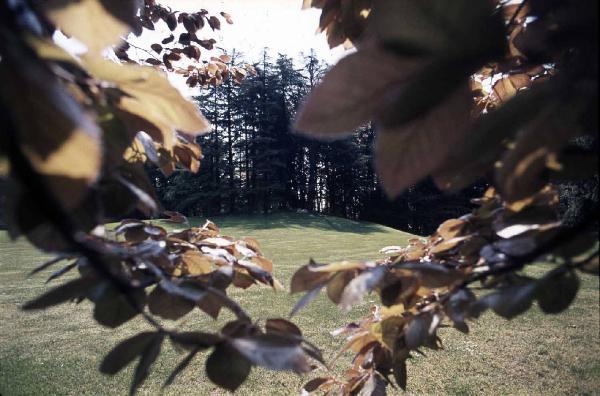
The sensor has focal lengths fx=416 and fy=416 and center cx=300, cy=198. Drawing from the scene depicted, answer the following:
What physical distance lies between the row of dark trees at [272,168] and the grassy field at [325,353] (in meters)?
23.9

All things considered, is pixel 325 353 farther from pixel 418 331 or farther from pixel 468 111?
pixel 468 111

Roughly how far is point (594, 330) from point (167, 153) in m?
6.29

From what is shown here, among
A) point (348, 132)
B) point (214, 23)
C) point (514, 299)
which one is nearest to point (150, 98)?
point (348, 132)

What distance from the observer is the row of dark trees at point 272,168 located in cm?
3141

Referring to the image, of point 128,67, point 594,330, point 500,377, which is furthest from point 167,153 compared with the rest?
point 594,330

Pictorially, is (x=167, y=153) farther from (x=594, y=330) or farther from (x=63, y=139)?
(x=594, y=330)

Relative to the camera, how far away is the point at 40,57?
288mm

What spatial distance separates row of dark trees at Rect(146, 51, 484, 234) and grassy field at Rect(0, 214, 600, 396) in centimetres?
2389

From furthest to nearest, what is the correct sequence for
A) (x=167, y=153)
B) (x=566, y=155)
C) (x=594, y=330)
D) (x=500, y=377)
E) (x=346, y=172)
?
(x=346, y=172), (x=594, y=330), (x=500, y=377), (x=167, y=153), (x=566, y=155)

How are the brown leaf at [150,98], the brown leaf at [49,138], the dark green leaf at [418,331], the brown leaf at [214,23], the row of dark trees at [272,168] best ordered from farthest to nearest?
the row of dark trees at [272,168]
the brown leaf at [214,23]
the dark green leaf at [418,331]
the brown leaf at [150,98]
the brown leaf at [49,138]

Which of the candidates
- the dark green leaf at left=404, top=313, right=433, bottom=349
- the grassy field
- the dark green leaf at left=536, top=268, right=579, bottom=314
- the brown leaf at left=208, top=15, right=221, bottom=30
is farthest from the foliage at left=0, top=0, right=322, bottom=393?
the grassy field

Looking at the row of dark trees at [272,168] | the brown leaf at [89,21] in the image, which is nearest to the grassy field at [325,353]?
the brown leaf at [89,21]

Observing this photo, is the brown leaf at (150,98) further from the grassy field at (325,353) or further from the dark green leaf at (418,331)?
the grassy field at (325,353)

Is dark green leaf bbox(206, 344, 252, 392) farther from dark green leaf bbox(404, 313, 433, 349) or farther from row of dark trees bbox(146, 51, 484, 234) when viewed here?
row of dark trees bbox(146, 51, 484, 234)
